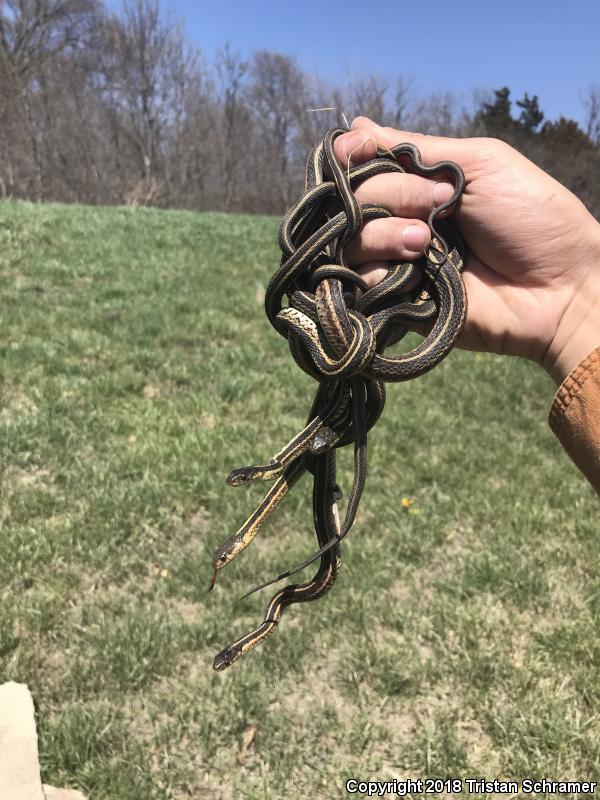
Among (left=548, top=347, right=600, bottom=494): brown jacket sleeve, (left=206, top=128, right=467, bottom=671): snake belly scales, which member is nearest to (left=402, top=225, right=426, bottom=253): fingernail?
(left=206, top=128, right=467, bottom=671): snake belly scales

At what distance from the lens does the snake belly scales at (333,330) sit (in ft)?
5.09

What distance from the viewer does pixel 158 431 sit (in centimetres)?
490

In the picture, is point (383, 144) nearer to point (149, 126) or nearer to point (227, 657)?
point (227, 657)

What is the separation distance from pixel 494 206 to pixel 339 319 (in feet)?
3.25

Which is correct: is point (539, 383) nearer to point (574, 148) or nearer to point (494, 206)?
point (494, 206)

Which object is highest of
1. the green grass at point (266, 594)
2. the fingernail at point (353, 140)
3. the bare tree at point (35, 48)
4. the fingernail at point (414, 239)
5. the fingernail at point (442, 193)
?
the bare tree at point (35, 48)

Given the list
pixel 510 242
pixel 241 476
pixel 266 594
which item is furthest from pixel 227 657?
pixel 510 242

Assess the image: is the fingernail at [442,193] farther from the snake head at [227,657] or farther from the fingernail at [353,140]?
the snake head at [227,657]

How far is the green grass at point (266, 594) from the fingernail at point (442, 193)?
2250 mm

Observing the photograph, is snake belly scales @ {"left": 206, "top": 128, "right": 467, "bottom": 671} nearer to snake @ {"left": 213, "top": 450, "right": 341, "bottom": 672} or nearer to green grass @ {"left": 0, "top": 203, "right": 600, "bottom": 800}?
snake @ {"left": 213, "top": 450, "right": 341, "bottom": 672}

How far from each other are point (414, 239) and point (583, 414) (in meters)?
0.74

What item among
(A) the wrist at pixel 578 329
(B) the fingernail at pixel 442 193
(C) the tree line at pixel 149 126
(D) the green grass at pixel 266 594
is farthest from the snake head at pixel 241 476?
(C) the tree line at pixel 149 126

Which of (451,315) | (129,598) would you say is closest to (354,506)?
(451,315)

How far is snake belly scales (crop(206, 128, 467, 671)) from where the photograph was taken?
1.55 meters
